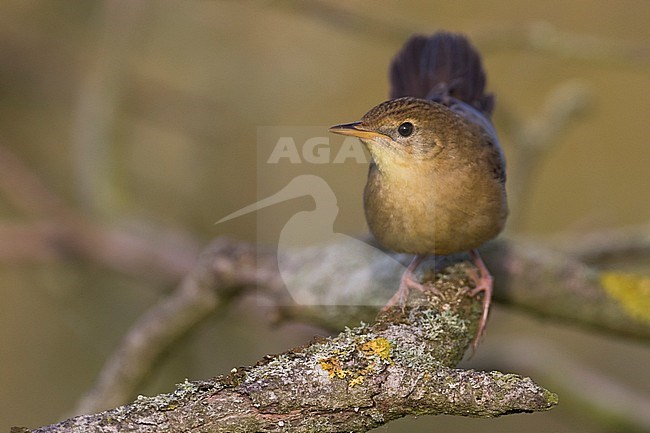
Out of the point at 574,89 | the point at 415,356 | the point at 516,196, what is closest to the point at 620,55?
the point at 574,89

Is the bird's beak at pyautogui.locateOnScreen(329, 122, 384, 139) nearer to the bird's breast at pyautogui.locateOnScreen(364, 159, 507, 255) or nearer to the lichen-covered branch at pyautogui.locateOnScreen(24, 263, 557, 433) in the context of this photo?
the bird's breast at pyautogui.locateOnScreen(364, 159, 507, 255)

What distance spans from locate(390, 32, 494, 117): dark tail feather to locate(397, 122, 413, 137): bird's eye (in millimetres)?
884

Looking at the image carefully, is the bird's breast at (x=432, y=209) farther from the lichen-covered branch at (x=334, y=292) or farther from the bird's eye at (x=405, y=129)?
the lichen-covered branch at (x=334, y=292)

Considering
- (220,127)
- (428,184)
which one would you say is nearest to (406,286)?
(428,184)

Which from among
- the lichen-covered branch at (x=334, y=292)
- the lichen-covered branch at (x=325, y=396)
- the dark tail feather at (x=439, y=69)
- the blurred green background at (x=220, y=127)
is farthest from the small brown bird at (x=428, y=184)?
the blurred green background at (x=220, y=127)

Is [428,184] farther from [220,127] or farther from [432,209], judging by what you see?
[220,127]

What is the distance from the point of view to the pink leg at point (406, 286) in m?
2.58

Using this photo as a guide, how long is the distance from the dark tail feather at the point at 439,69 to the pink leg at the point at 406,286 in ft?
3.22

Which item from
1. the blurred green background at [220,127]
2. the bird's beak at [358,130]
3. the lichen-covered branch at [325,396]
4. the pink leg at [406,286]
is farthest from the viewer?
the blurred green background at [220,127]

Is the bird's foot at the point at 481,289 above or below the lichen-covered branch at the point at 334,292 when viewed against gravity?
below

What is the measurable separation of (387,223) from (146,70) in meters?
5.00

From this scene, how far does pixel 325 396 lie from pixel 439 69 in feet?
8.10

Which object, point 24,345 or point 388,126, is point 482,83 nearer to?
point 388,126

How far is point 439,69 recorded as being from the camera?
380cm
